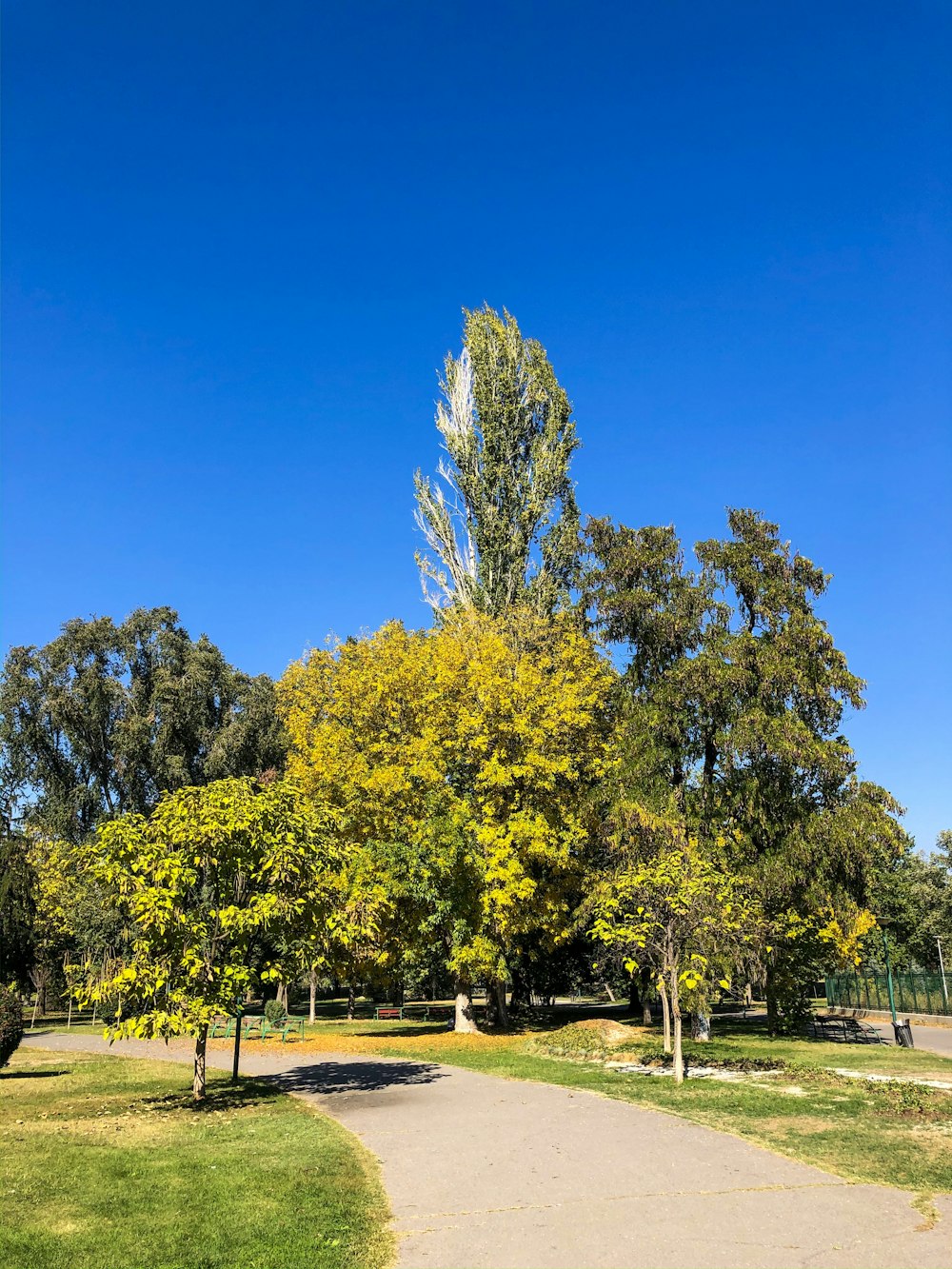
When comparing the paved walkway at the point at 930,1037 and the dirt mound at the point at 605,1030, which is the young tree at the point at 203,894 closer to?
the dirt mound at the point at 605,1030

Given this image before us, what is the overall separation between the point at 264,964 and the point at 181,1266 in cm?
793

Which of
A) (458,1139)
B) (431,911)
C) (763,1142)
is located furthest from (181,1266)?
(431,911)

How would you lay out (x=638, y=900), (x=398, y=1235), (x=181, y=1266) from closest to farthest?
(x=181, y=1266)
(x=398, y=1235)
(x=638, y=900)

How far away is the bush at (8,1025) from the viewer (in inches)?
684

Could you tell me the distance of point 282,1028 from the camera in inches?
1110

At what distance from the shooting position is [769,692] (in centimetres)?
2594

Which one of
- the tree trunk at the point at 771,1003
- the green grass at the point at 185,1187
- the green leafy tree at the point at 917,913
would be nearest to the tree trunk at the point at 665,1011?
the green grass at the point at 185,1187

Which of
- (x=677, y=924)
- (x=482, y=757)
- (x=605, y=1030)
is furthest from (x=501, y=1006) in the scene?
(x=677, y=924)

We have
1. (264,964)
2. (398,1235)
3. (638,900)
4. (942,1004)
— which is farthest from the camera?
(942,1004)

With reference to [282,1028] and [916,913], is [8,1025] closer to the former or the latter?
[282,1028]

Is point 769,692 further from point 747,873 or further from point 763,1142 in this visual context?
point 763,1142

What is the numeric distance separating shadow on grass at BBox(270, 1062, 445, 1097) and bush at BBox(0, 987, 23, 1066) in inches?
204

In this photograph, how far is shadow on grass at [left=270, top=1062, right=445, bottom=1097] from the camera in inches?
656

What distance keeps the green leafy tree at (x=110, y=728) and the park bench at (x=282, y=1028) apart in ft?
46.6
